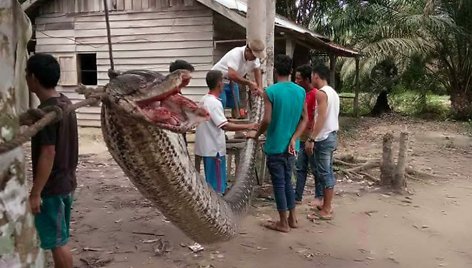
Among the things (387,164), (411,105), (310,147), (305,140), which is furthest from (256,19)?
(411,105)

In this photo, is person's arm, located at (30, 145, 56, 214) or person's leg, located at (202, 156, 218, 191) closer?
person's arm, located at (30, 145, 56, 214)

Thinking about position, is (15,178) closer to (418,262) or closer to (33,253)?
(33,253)

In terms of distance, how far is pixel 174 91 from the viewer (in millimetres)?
2006

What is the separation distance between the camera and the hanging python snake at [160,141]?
6.48ft

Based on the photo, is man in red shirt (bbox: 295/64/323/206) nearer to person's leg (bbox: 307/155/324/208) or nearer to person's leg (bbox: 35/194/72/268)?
person's leg (bbox: 307/155/324/208)

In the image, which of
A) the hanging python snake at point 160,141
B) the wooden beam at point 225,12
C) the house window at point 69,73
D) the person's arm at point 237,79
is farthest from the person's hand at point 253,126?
the house window at point 69,73

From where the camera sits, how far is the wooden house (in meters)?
11.8

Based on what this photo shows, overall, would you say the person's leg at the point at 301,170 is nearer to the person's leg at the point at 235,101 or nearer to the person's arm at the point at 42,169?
the person's leg at the point at 235,101

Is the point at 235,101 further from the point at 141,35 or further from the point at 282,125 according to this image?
the point at 141,35

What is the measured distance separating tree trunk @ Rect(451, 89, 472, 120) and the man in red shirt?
1419 centimetres

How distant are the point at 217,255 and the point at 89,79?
11.1 metres

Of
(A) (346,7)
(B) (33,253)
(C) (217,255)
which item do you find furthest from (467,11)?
(B) (33,253)

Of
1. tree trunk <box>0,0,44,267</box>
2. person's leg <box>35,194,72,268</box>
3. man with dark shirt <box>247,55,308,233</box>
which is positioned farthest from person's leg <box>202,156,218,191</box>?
tree trunk <box>0,0,44,267</box>

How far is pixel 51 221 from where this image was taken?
3053mm
